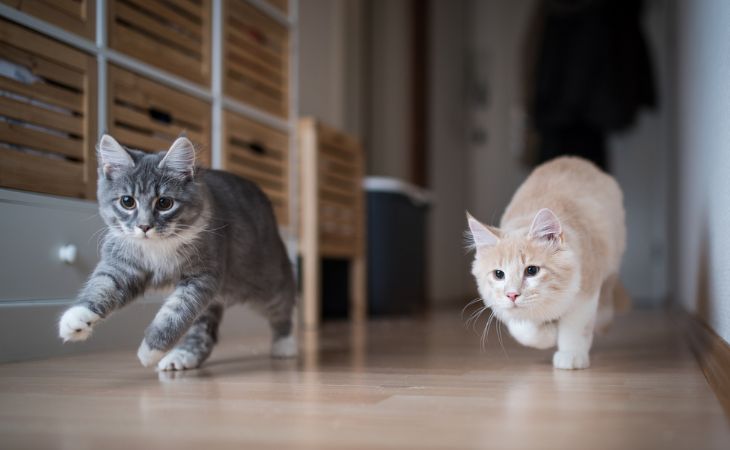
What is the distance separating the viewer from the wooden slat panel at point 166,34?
237 centimetres

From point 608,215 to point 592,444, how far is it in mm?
1209

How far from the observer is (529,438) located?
3.66ft

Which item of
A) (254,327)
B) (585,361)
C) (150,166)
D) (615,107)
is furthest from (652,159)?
(150,166)

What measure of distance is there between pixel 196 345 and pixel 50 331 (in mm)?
472

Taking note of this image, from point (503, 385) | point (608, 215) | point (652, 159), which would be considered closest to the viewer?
point (503, 385)

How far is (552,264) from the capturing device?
1775 mm

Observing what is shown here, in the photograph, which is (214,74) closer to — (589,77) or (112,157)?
(112,157)

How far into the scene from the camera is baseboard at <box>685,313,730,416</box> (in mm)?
1468

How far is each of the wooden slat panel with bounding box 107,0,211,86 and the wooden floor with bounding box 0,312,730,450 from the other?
101 cm

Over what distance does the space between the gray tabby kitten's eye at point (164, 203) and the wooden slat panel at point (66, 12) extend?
72cm

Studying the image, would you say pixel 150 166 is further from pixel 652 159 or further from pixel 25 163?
pixel 652 159

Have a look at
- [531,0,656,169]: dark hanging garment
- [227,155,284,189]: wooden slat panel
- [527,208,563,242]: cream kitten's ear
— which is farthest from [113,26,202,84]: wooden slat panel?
[531,0,656,169]: dark hanging garment

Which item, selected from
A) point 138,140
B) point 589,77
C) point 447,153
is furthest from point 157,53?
point 447,153

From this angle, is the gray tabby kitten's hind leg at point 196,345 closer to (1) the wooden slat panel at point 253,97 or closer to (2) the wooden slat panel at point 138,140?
(2) the wooden slat panel at point 138,140
